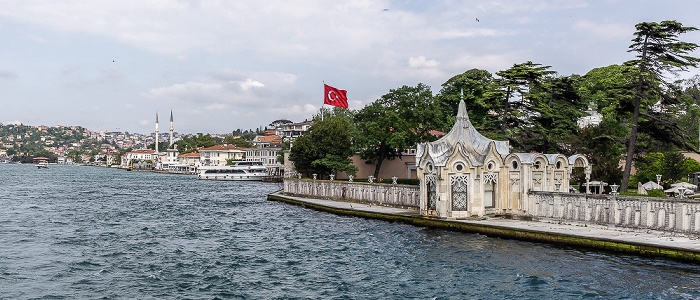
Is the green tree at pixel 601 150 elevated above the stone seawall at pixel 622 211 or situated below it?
above

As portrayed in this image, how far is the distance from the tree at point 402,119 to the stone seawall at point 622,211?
1010 inches

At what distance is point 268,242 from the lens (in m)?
25.5

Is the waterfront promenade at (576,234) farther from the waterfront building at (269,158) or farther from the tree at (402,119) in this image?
the waterfront building at (269,158)

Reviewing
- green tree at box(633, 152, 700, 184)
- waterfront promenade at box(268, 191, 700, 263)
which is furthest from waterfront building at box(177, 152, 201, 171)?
waterfront promenade at box(268, 191, 700, 263)

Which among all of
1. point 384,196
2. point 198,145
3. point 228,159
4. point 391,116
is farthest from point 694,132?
point 198,145

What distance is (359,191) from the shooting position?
125ft

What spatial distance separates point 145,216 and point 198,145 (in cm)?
15219

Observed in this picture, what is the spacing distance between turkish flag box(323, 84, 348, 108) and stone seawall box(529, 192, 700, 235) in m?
33.2

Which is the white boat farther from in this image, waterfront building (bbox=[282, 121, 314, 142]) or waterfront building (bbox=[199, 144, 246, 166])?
waterfront building (bbox=[199, 144, 246, 166])

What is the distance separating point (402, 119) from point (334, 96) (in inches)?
379

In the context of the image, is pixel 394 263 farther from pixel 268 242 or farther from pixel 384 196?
pixel 384 196

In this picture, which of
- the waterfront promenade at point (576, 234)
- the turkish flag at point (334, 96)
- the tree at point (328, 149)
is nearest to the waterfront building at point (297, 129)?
the tree at point (328, 149)

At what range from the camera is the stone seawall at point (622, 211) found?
19891mm

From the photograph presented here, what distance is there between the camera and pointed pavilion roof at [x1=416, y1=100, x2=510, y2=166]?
87.1ft
